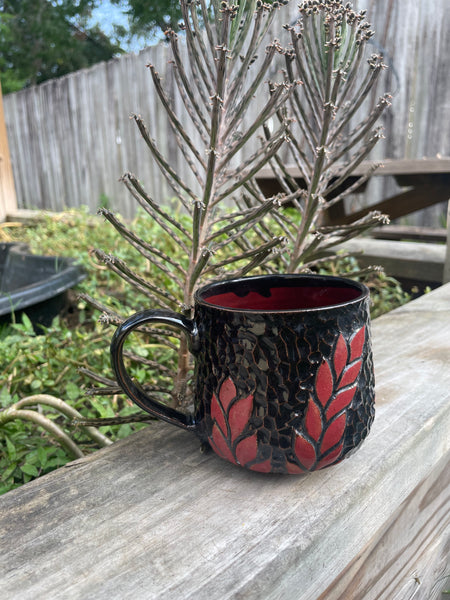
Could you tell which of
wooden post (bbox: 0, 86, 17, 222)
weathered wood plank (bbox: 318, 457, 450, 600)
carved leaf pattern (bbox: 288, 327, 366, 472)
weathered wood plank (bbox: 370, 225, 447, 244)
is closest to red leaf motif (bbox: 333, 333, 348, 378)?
carved leaf pattern (bbox: 288, 327, 366, 472)

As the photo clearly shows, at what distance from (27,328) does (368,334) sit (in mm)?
1214

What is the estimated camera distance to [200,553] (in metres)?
0.45

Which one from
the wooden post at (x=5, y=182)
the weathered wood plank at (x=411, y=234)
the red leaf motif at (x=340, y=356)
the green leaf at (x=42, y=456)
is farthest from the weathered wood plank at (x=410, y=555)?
the wooden post at (x=5, y=182)

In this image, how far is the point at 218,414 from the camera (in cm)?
54

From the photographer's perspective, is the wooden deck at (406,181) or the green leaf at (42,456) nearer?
the green leaf at (42,456)

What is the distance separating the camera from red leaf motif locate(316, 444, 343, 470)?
53 cm

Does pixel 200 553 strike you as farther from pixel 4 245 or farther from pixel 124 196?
pixel 124 196

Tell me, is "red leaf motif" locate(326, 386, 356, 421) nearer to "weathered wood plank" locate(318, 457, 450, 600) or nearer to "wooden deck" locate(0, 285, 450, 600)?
"wooden deck" locate(0, 285, 450, 600)

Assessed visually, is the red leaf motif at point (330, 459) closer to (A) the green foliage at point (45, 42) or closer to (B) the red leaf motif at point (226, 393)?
(B) the red leaf motif at point (226, 393)

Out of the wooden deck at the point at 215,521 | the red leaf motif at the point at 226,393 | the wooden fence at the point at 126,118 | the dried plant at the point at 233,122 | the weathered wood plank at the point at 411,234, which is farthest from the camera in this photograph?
the wooden fence at the point at 126,118

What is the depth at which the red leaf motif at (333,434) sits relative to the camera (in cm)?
51

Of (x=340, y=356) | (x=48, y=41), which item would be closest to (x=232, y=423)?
(x=340, y=356)

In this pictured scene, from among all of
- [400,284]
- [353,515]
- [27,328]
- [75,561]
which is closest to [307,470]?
[353,515]

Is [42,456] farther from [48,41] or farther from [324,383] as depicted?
[48,41]
